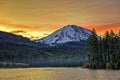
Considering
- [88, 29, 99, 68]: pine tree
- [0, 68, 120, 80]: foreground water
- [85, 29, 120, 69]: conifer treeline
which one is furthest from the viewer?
[88, 29, 99, 68]: pine tree

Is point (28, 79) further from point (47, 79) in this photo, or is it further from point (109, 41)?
point (109, 41)

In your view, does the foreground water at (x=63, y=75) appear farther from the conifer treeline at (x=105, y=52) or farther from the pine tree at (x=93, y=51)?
the pine tree at (x=93, y=51)

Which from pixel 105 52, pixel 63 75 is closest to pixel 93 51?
pixel 105 52

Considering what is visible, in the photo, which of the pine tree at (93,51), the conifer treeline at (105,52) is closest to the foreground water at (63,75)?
the conifer treeline at (105,52)

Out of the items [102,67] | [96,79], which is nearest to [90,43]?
[102,67]

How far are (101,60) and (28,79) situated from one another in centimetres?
7689

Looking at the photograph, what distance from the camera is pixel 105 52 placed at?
162250 mm

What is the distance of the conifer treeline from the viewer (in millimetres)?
150675

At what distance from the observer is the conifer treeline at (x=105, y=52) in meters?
151

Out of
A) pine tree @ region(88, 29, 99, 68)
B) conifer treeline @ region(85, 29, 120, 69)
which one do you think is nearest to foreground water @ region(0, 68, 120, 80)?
conifer treeline @ region(85, 29, 120, 69)

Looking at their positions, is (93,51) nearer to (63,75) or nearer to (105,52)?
(105,52)

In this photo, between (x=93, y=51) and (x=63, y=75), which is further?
(x=93, y=51)

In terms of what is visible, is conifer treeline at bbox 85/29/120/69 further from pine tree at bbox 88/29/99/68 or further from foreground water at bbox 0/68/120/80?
foreground water at bbox 0/68/120/80

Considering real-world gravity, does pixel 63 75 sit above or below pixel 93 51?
below
